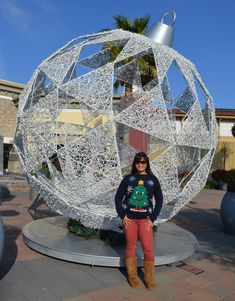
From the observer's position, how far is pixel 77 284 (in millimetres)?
4453

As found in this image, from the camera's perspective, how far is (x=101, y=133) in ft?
16.8

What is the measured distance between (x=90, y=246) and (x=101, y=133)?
69.3 inches

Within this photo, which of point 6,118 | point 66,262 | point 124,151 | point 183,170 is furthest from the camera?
point 6,118

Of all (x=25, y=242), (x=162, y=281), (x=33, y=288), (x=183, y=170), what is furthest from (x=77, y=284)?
(x=183, y=170)

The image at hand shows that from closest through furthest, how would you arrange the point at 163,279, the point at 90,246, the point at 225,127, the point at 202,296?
1. the point at 202,296
2. the point at 163,279
3. the point at 90,246
4. the point at 225,127

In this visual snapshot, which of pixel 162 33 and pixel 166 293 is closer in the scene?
pixel 166 293

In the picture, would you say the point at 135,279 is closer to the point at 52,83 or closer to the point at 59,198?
the point at 59,198

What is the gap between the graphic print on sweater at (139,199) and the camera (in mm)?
4391

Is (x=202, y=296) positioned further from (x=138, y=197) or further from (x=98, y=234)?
(x=98, y=234)

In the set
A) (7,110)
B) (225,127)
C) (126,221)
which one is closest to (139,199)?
(126,221)

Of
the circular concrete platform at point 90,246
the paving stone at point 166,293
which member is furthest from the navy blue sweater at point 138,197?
the circular concrete platform at point 90,246

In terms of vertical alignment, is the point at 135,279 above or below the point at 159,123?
below

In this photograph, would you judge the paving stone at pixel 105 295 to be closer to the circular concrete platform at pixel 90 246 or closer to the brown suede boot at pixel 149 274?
the brown suede boot at pixel 149 274

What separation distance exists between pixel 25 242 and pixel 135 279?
2266mm
